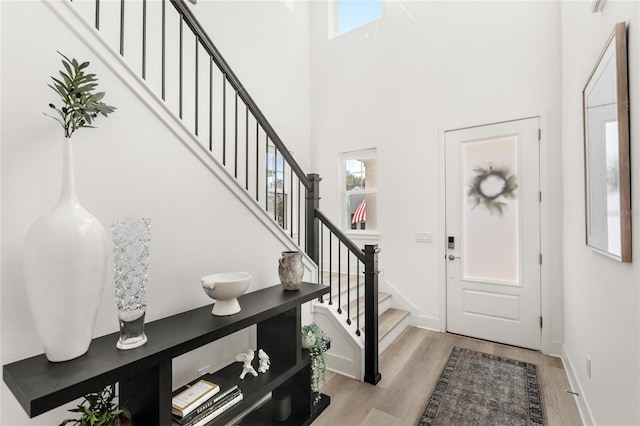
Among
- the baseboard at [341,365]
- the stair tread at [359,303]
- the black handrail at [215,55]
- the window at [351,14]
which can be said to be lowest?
the baseboard at [341,365]

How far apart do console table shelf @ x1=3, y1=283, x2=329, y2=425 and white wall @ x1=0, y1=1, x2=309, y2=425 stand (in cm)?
13

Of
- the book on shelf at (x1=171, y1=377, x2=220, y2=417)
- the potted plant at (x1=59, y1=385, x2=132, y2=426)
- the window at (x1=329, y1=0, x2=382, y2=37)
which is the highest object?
the window at (x1=329, y1=0, x2=382, y2=37)

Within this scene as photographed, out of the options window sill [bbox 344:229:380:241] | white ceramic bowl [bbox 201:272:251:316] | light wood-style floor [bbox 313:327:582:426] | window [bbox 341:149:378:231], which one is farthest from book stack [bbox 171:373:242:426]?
window [bbox 341:149:378:231]

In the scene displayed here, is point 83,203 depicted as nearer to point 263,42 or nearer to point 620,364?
point 620,364

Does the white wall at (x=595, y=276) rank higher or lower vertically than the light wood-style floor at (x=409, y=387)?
higher

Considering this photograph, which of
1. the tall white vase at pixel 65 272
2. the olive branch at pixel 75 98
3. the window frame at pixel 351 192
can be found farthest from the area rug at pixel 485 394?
the olive branch at pixel 75 98

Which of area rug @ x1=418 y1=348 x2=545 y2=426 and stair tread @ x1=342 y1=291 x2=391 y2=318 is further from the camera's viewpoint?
stair tread @ x1=342 y1=291 x2=391 y2=318

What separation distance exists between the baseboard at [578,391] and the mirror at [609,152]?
1.10m

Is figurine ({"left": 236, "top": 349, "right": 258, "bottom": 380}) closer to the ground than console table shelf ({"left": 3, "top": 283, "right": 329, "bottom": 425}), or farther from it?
closer to the ground

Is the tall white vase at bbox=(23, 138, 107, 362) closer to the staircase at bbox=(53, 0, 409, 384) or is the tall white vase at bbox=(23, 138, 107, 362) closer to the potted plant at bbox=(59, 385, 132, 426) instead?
the potted plant at bbox=(59, 385, 132, 426)

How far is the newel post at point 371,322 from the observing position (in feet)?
8.31

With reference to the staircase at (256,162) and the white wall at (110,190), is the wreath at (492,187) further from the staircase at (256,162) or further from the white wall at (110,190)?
the white wall at (110,190)

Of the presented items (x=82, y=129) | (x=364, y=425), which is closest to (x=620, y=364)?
(x=364, y=425)

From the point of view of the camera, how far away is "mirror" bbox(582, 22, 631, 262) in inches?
54.2
